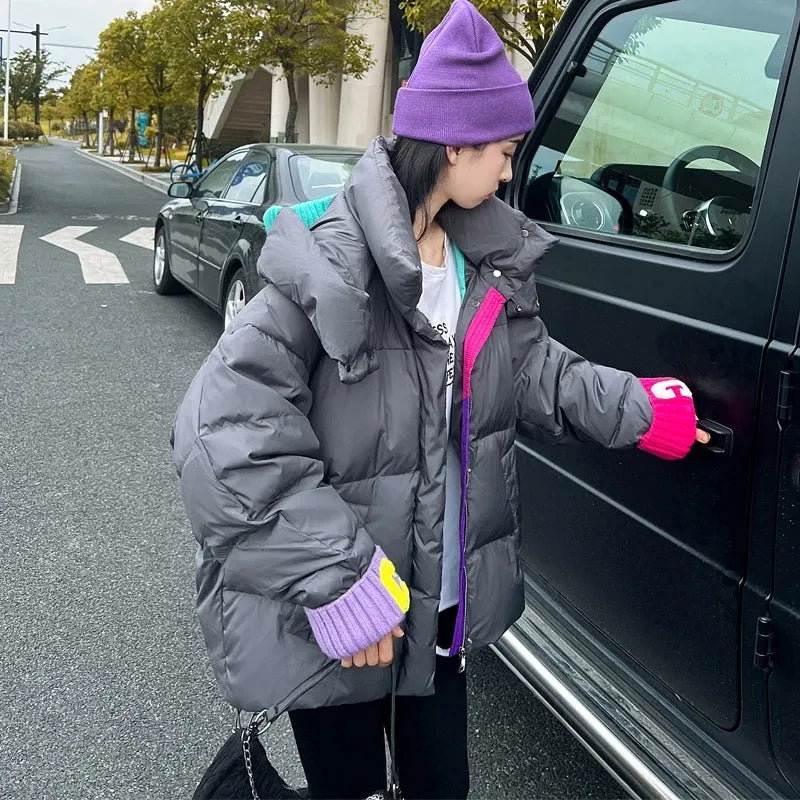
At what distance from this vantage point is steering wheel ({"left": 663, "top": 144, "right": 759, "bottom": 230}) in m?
1.82

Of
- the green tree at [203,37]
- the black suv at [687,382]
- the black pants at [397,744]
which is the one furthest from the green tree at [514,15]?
the green tree at [203,37]

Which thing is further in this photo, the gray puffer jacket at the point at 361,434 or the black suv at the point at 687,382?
the black suv at the point at 687,382

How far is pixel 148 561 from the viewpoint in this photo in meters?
3.66

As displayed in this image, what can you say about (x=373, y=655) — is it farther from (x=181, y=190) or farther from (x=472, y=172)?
(x=181, y=190)

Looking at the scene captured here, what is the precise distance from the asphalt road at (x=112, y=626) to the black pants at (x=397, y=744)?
0.67m

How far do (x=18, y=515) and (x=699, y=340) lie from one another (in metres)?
3.20

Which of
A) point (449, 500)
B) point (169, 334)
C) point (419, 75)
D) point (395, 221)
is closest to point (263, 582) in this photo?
point (449, 500)

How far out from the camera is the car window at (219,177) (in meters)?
7.22

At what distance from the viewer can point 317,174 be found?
6.40 m

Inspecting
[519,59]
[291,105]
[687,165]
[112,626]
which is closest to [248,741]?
[687,165]

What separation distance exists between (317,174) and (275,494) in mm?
5254

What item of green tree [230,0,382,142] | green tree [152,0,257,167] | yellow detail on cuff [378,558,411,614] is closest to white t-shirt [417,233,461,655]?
yellow detail on cuff [378,558,411,614]

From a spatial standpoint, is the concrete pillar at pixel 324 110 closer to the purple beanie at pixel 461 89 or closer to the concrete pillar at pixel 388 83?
the concrete pillar at pixel 388 83

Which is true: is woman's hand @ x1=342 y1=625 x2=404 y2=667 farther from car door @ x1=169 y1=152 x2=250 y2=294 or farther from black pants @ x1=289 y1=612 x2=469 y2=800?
car door @ x1=169 y1=152 x2=250 y2=294
